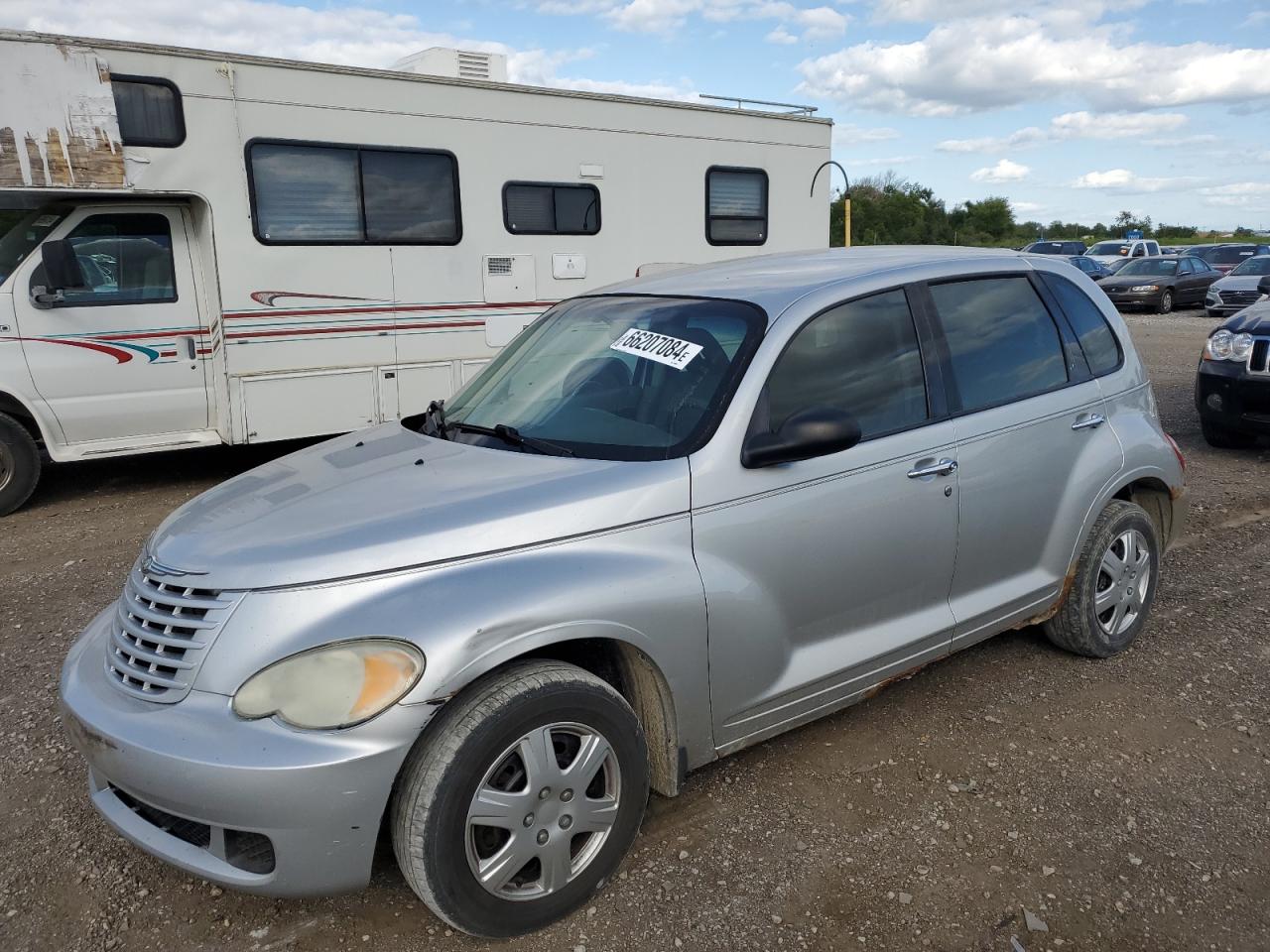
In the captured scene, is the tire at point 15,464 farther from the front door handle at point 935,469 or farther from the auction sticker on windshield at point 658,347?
the front door handle at point 935,469

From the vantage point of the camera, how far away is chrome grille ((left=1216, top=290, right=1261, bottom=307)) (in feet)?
69.5

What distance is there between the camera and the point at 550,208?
860cm

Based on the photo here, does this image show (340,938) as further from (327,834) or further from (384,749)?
(384,749)

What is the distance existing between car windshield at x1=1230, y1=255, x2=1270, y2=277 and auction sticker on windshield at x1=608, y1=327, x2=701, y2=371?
80.6 feet

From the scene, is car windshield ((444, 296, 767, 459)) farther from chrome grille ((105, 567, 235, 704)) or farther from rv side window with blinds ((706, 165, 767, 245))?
rv side window with blinds ((706, 165, 767, 245))

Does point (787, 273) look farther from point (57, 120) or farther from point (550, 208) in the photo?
point (57, 120)

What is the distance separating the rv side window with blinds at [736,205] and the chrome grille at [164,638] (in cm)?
755

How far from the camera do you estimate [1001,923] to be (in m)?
2.78

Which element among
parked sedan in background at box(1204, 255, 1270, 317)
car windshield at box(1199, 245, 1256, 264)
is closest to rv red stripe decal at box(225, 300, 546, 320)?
parked sedan in background at box(1204, 255, 1270, 317)

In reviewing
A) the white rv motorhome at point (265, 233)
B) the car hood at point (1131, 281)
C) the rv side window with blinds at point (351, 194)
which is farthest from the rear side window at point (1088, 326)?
the car hood at point (1131, 281)

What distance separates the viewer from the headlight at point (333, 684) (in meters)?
2.42

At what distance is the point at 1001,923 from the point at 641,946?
39.8 inches

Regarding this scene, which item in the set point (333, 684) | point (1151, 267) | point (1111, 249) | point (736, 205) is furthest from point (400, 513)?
point (1111, 249)

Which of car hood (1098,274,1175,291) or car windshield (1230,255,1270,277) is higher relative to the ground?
car windshield (1230,255,1270,277)
